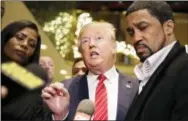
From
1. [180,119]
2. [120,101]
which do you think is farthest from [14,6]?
[180,119]


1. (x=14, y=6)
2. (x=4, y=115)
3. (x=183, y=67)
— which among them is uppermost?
(x=14, y=6)

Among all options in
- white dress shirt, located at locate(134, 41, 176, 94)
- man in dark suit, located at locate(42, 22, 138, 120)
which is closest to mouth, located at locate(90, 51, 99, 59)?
man in dark suit, located at locate(42, 22, 138, 120)

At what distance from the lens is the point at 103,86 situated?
34.2 inches

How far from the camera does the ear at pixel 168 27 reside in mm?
803

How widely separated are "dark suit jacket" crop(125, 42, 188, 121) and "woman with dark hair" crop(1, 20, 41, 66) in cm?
28

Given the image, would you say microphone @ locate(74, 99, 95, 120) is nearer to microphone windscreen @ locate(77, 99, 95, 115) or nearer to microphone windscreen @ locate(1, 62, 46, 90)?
microphone windscreen @ locate(77, 99, 95, 115)

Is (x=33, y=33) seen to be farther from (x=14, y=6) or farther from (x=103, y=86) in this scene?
(x=103, y=86)

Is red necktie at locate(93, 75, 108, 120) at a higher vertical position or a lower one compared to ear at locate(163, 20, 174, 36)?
lower

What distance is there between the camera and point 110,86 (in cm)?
87

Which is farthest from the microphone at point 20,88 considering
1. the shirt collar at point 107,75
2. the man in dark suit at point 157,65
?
the man in dark suit at point 157,65

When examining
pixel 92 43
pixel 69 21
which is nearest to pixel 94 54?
pixel 92 43

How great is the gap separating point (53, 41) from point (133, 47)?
21 centimetres

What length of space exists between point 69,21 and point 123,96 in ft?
0.78

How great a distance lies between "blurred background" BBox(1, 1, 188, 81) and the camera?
0.87 metres
